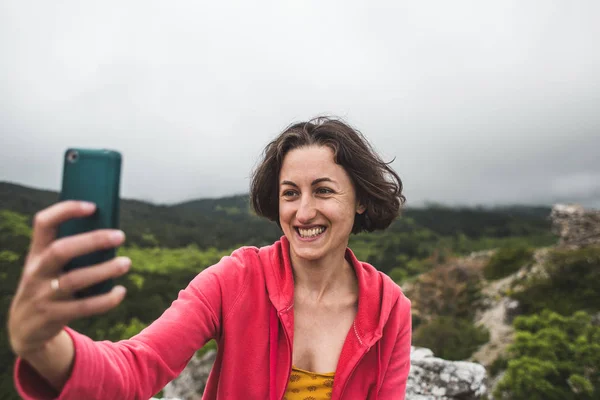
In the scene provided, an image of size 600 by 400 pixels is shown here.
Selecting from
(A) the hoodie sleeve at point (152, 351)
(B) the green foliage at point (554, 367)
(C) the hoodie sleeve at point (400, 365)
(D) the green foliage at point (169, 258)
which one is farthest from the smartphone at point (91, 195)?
(D) the green foliage at point (169, 258)

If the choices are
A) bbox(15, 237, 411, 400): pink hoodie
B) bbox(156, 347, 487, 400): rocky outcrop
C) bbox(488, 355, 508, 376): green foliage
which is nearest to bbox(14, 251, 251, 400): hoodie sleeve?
bbox(15, 237, 411, 400): pink hoodie

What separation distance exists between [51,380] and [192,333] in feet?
3.16

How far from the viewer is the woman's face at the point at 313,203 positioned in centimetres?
293

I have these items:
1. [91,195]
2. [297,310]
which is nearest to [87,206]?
[91,195]

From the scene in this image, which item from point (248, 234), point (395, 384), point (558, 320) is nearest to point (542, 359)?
point (558, 320)

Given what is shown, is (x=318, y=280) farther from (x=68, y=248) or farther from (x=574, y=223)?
(x=574, y=223)

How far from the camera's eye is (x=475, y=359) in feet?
62.8

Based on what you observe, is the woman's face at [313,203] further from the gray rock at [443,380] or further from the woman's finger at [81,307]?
the gray rock at [443,380]

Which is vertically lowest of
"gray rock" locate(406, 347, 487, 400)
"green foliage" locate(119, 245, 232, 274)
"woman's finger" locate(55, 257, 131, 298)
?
"green foliage" locate(119, 245, 232, 274)

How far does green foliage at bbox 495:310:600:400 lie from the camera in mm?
9508

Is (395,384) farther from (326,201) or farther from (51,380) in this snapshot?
(51,380)

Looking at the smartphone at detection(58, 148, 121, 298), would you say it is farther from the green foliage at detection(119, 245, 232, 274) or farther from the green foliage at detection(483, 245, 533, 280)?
the green foliage at detection(119, 245, 232, 274)

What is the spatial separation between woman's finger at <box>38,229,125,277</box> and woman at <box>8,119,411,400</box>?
0.46 meters

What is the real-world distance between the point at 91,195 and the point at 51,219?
5.5 inches
